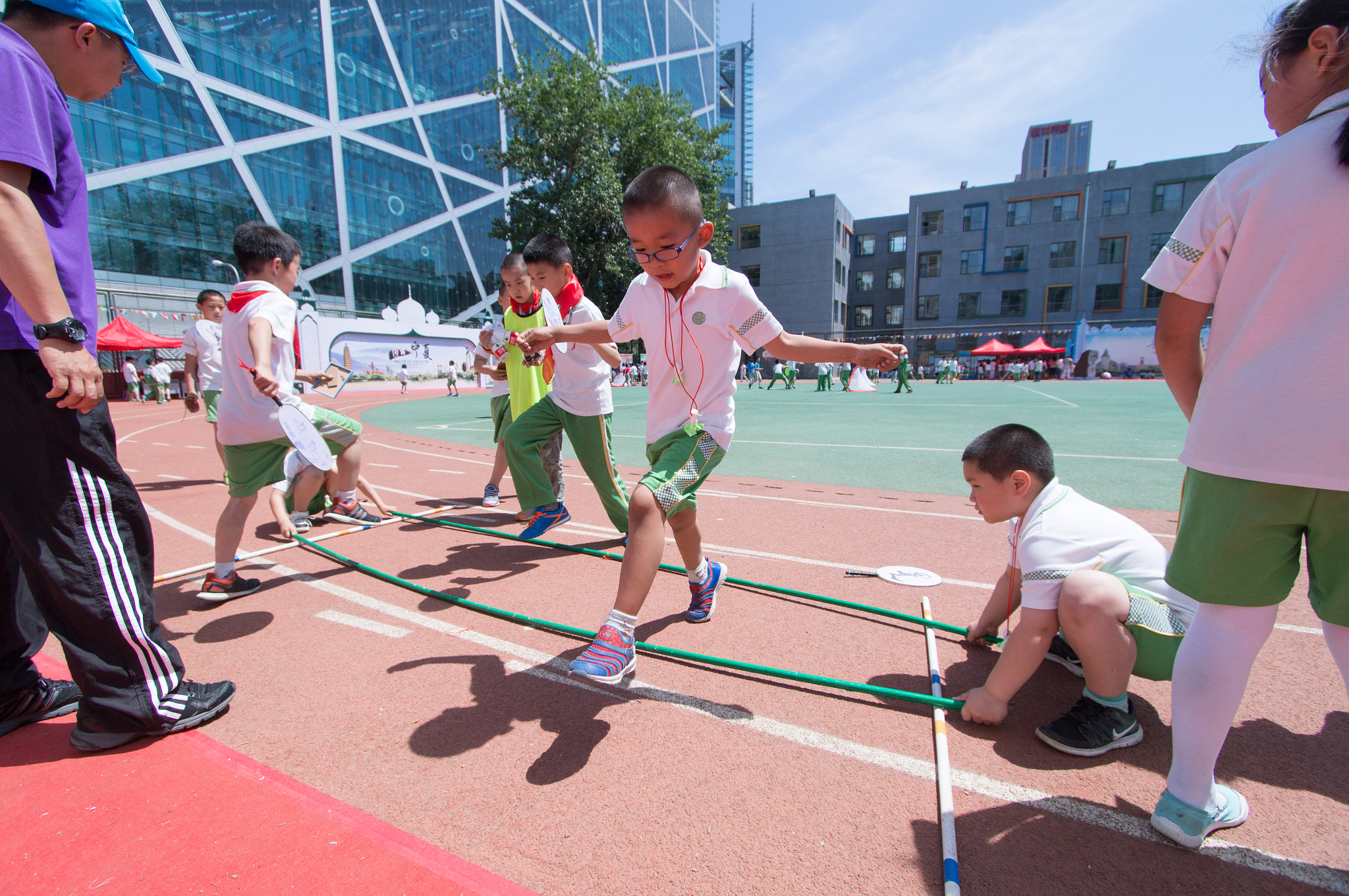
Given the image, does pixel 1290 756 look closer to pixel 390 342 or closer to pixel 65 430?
pixel 65 430

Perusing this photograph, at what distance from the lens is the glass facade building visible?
3491 centimetres

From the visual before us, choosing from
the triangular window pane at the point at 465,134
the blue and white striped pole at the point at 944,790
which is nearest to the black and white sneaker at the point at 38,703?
the blue and white striped pole at the point at 944,790

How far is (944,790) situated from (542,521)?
3.02 meters

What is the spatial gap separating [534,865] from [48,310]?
2.17m

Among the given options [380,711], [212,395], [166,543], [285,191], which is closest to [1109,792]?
[380,711]

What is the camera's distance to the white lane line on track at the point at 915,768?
5.36 feet

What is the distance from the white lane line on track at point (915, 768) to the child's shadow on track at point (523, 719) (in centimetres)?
9

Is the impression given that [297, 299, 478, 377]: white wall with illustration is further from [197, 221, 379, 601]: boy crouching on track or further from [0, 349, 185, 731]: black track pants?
[0, 349, 185, 731]: black track pants

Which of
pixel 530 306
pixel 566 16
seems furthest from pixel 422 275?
pixel 530 306

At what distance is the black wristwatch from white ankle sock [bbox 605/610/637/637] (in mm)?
1912

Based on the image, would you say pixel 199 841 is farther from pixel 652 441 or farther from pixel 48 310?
pixel 652 441

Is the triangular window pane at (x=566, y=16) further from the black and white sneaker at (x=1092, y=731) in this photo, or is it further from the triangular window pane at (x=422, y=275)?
the black and white sneaker at (x=1092, y=731)

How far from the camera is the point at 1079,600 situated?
2.08 metres

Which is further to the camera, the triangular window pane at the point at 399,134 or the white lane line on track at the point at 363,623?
the triangular window pane at the point at 399,134
